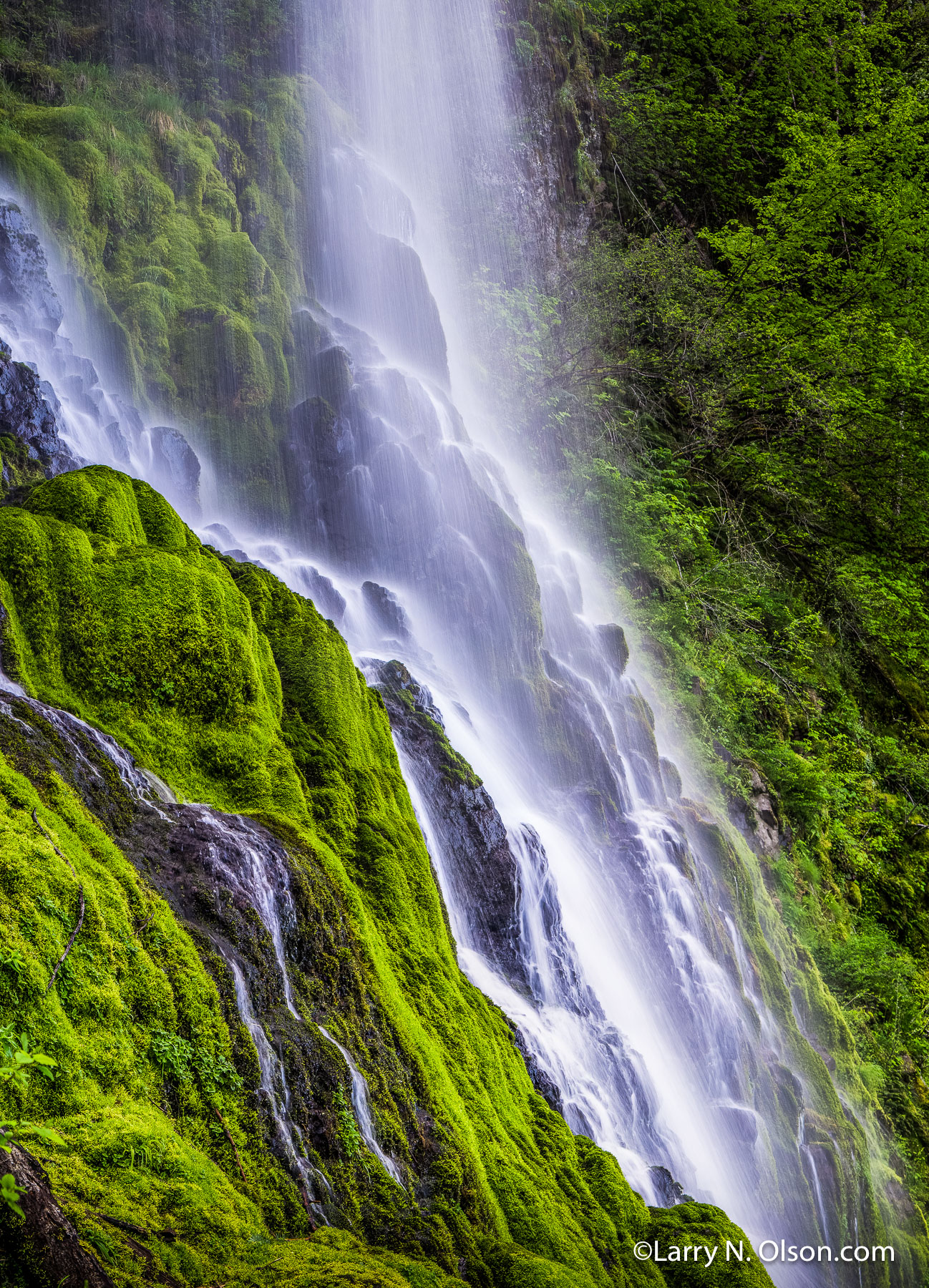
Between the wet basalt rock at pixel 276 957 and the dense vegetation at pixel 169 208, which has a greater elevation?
the dense vegetation at pixel 169 208

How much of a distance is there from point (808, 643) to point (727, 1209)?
10430mm

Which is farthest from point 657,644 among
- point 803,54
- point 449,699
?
point 803,54

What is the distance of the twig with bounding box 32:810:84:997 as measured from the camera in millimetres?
2584

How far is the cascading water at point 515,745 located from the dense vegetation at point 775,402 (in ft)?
7.32

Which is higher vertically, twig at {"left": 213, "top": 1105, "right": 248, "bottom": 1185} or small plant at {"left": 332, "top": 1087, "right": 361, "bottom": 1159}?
small plant at {"left": 332, "top": 1087, "right": 361, "bottom": 1159}

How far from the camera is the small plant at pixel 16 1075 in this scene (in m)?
1.54

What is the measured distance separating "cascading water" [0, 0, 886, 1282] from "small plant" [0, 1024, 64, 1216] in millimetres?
1093

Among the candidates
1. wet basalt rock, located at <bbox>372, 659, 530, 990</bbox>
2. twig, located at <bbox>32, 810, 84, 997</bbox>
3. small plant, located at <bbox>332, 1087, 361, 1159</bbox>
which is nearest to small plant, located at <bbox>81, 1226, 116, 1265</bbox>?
twig, located at <bbox>32, 810, 84, 997</bbox>

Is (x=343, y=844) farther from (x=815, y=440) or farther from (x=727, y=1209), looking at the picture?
(x=815, y=440)

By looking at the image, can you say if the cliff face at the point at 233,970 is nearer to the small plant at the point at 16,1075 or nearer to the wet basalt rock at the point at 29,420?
the small plant at the point at 16,1075

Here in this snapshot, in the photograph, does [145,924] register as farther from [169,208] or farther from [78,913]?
[169,208]

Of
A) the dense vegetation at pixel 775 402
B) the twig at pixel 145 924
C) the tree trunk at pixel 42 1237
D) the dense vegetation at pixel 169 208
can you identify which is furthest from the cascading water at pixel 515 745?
the dense vegetation at pixel 775 402

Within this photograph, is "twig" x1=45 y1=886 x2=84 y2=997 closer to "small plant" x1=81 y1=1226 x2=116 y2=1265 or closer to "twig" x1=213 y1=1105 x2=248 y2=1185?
"small plant" x1=81 y1=1226 x2=116 y2=1265

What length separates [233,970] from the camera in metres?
3.35
